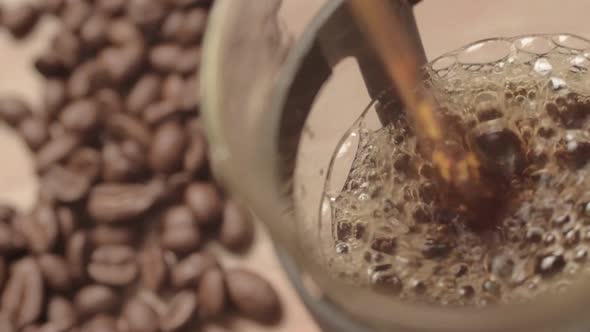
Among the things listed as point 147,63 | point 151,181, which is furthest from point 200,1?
point 151,181

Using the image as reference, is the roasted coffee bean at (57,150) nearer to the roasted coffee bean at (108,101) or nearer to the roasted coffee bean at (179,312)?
the roasted coffee bean at (108,101)

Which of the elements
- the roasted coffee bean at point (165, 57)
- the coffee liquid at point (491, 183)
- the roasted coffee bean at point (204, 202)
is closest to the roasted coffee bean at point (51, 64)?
the roasted coffee bean at point (165, 57)

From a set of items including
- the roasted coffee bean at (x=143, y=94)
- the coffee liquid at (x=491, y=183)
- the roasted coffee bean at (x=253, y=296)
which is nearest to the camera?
the coffee liquid at (x=491, y=183)

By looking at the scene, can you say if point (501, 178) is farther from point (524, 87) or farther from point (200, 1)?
point (200, 1)

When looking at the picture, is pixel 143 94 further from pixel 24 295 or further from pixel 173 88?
pixel 24 295

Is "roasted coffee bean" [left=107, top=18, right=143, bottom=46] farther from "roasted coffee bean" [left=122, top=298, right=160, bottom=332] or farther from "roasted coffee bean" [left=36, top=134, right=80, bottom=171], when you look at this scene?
"roasted coffee bean" [left=122, top=298, right=160, bottom=332]

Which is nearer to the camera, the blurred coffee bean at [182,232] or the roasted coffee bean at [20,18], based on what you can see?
the blurred coffee bean at [182,232]

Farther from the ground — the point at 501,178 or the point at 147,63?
the point at 147,63

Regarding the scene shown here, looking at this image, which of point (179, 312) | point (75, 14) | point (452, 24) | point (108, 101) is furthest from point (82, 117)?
point (452, 24)
